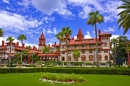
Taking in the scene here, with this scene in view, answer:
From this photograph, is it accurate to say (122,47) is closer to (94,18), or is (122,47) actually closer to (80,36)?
(80,36)

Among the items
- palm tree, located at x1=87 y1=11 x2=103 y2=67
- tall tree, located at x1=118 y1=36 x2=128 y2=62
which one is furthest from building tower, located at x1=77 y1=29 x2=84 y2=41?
palm tree, located at x1=87 y1=11 x2=103 y2=67

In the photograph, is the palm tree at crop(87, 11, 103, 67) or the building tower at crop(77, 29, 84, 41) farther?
the building tower at crop(77, 29, 84, 41)

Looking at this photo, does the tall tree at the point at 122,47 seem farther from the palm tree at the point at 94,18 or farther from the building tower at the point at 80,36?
the palm tree at the point at 94,18

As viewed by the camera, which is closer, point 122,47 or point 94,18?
point 94,18

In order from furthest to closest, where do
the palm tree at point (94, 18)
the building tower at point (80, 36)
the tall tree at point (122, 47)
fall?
the building tower at point (80, 36) → the tall tree at point (122, 47) → the palm tree at point (94, 18)

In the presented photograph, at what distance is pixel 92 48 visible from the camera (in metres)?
79.8

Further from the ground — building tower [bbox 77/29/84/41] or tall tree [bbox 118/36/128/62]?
building tower [bbox 77/29/84/41]

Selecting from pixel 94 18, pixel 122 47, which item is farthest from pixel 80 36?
pixel 94 18

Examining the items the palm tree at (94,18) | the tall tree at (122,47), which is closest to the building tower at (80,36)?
the tall tree at (122,47)

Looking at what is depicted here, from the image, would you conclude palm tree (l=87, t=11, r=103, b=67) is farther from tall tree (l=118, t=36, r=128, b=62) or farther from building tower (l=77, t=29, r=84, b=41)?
tall tree (l=118, t=36, r=128, b=62)

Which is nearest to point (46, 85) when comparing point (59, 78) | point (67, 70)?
point (59, 78)

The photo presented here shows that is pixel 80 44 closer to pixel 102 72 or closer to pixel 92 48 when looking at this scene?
pixel 92 48

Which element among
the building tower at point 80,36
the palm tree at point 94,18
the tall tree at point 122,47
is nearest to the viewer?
the palm tree at point 94,18

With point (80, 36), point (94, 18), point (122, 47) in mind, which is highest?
point (94, 18)
